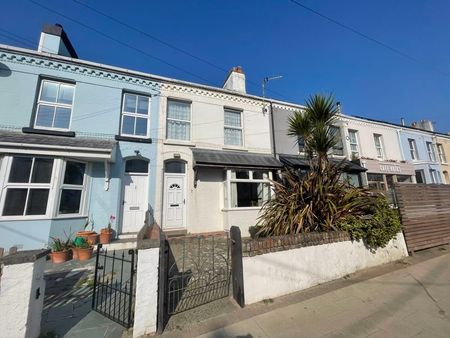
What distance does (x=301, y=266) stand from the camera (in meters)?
3.93

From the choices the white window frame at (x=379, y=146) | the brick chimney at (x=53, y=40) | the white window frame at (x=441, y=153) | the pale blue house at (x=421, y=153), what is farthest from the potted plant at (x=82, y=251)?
the white window frame at (x=441, y=153)

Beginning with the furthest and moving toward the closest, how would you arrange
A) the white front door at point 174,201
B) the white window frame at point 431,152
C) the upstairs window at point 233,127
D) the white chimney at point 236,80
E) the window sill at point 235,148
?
the white window frame at point 431,152
the white chimney at point 236,80
the upstairs window at point 233,127
the window sill at point 235,148
the white front door at point 174,201

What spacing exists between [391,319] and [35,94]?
36.9ft

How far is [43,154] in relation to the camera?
6332mm

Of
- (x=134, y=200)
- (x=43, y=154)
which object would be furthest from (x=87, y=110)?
(x=134, y=200)

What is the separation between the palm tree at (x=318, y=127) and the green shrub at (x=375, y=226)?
1675 millimetres

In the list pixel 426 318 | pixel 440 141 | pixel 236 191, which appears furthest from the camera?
pixel 440 141

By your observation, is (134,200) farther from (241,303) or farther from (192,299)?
(241,303)

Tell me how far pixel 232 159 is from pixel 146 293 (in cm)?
685

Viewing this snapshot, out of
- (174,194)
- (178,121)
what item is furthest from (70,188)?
(178,121)

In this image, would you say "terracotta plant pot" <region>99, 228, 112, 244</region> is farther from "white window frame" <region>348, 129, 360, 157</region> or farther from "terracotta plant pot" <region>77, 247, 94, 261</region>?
"white window frame" <region>348, 129, 360, 157</region>

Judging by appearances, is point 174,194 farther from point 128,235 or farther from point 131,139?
point 131,139

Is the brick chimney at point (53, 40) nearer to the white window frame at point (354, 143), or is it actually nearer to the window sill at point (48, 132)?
the window sill at point (48, 132)

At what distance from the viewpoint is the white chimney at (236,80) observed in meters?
11.2
